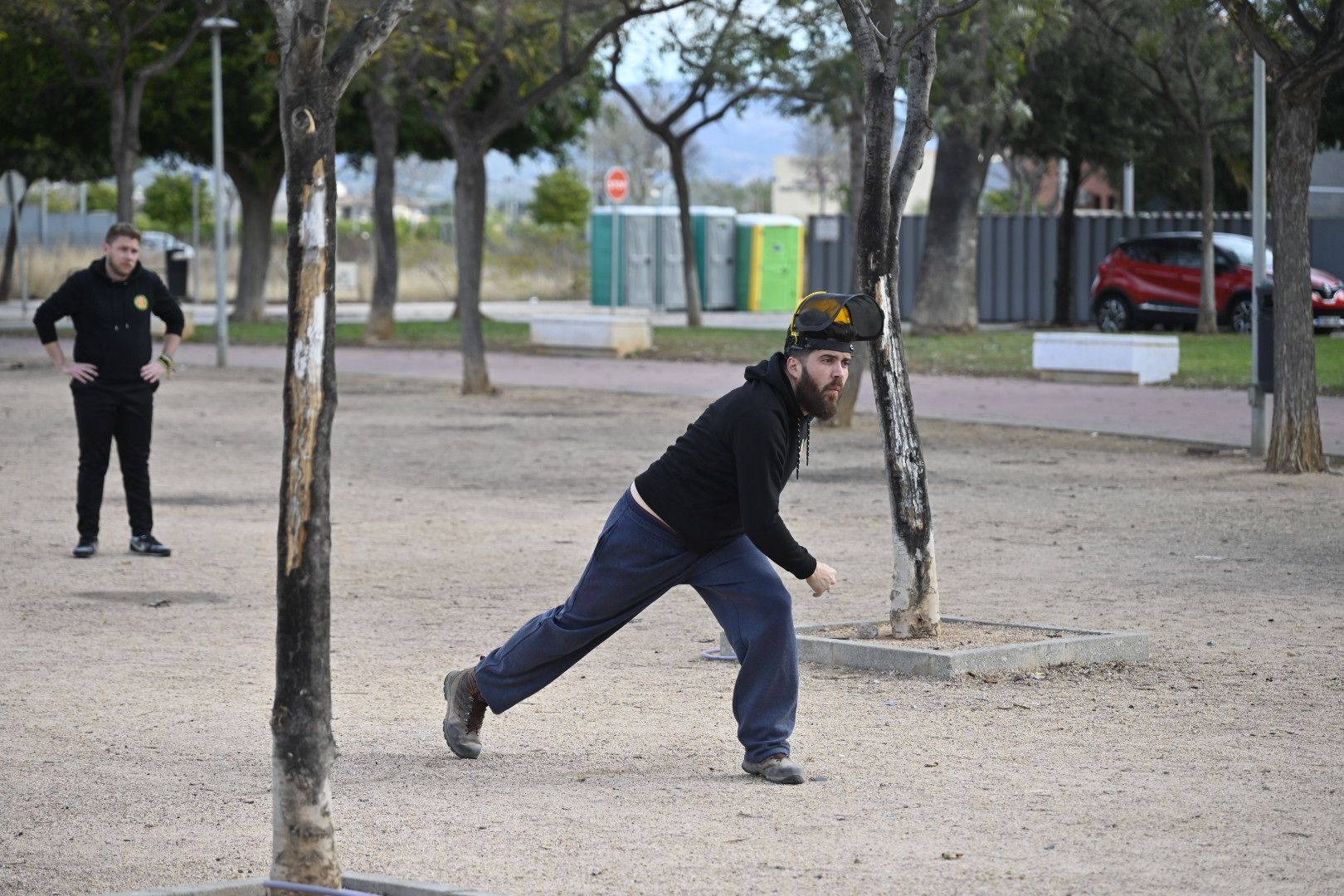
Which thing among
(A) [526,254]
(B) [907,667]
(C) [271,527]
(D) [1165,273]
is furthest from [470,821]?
(A) [526,254]

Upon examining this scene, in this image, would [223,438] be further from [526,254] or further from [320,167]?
[526,254]

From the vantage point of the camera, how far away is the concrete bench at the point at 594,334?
2958 cm

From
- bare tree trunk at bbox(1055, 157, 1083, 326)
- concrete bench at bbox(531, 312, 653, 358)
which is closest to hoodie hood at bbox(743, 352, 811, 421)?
concrete bench at bbox(531, 312, 653, 358)

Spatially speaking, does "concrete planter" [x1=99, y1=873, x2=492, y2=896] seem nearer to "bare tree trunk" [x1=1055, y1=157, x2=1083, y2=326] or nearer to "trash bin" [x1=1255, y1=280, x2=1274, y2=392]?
"trash bin" [x1=1255, y1=280, x2=1274, y2=392]

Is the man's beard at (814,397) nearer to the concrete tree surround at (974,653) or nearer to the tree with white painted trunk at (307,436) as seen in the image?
the tree with white painted trunk at (307,436)

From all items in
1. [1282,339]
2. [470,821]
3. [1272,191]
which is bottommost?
[470,821]

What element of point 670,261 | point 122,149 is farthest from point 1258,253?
point 670,261

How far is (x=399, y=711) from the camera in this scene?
23.0 ft

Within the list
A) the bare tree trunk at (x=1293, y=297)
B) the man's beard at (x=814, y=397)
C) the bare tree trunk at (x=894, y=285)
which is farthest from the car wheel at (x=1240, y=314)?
the man's beard at (x=814, y=397)

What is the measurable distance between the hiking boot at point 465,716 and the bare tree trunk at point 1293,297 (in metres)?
8.96

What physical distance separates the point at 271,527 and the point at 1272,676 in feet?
21.4

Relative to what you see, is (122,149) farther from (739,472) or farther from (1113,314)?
(739,472)

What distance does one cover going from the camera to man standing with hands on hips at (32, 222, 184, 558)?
10.5 meters

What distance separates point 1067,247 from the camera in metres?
36.8
